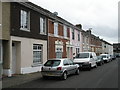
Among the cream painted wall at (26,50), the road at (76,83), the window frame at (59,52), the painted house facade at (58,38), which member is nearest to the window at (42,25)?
the painted house facade at (58,38)

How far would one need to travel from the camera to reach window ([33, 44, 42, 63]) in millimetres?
19902

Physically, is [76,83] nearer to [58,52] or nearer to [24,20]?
[24,20]

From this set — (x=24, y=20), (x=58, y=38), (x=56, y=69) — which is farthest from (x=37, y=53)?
(x=56, y=69)

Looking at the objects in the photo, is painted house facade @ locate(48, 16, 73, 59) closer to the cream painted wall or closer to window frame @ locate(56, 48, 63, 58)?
window frame @ locate(56, 48, 63, 58)

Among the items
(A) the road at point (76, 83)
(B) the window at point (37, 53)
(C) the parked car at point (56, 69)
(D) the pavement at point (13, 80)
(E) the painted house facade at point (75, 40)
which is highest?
(E) the painted house facade at point (75, 40)

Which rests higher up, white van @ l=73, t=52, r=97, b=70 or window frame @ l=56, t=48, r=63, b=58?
window frame @ l=56, t=48, r=63, b=58

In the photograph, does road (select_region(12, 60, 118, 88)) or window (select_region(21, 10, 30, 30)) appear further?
window (select_region(21, 10, 30, 30))

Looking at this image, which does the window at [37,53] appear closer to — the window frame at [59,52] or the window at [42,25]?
the window at [42,25]

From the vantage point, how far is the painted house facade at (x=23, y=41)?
15.8 m

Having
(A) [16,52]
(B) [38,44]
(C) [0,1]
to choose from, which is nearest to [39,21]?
(B) [38,44]

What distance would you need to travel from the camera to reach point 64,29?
29.2m

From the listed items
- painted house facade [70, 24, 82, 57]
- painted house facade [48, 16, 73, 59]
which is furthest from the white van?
painted house facade [70, 24, 82, 57]

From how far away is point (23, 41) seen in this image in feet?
58.2

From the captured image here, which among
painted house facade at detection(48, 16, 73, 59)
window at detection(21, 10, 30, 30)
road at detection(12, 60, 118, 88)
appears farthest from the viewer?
painted house facade at detection(48, 16, 73, 59)
